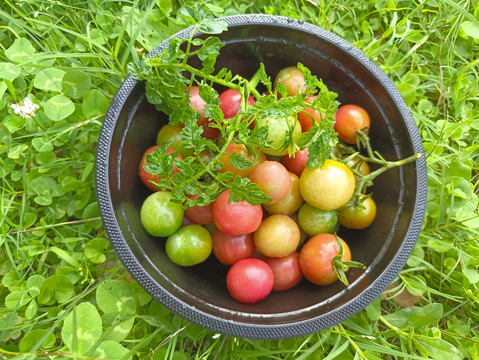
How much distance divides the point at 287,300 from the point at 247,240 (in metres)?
0.20

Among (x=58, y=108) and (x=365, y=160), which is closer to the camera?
(x=365, y=160)

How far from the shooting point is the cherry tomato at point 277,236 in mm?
1080

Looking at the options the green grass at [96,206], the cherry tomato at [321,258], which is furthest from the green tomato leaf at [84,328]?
the cherry tomato at [321,258]

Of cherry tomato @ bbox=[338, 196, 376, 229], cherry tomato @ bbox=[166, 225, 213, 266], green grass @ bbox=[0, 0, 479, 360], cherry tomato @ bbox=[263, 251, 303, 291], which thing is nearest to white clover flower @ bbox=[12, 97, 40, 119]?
green grass @ bbox=[0, 0, 479, 360]

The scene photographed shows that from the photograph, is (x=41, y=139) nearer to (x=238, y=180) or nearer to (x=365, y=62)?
(x=238, y=180)

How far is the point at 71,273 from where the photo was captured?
132 centimetres

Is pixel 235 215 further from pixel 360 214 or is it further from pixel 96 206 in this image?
pixel 96 206

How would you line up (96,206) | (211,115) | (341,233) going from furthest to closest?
(96,206) → (341,233) → (211,115)

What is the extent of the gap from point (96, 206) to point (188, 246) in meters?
0.47

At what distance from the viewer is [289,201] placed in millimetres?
1126

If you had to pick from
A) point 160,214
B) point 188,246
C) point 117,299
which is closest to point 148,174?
point 160,214

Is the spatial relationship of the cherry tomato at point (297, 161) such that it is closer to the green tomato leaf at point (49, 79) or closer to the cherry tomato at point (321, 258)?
the cherry tomato at point (321, 258)

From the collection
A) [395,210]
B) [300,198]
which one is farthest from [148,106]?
[395,210]

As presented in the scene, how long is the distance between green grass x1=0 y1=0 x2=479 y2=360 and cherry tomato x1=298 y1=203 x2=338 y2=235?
370 mm
